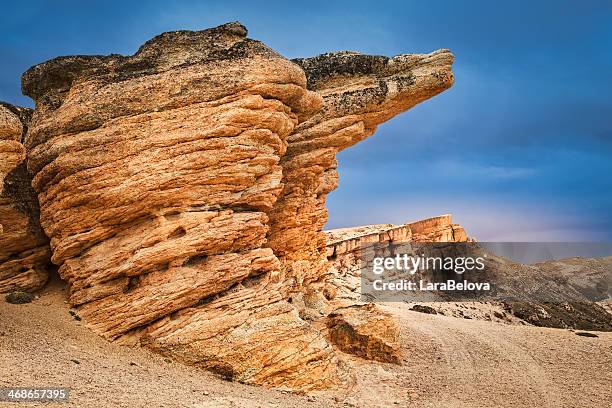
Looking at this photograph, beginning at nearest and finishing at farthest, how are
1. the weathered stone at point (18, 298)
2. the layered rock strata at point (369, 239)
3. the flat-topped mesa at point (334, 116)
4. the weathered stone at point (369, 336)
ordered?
the weathered stone at point (18, 298), the weathered stone at point (369, 336), the flat-topped mesa at point (334, 116), the layered rock strata at point (369, 239)

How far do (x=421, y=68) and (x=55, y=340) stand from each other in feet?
88.8

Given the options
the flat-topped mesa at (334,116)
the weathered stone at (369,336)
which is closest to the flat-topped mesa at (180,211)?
the weathered stone at (369,336)

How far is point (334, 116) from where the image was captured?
105 ft

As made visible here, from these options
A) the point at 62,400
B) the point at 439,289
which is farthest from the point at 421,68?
the point at 439,289

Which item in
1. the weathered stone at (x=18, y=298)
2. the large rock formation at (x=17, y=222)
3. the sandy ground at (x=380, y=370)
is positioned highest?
the large rock formation at (x=17, y=222)

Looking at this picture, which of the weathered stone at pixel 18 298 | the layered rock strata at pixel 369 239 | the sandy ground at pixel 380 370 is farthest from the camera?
the layered rock strata at pixel 369 239

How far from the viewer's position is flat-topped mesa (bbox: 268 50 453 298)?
3152cm

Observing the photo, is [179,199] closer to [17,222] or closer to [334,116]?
[17,222]

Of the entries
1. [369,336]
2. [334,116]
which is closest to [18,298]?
[369,336]

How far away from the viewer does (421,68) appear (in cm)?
3253

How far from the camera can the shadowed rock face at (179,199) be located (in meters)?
19.6

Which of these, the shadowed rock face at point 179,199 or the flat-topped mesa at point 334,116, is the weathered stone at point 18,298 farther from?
the flat-topped mesa at point 334,116

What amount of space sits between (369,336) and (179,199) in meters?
14.0

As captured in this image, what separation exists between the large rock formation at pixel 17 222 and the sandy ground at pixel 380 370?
139 centimetres
